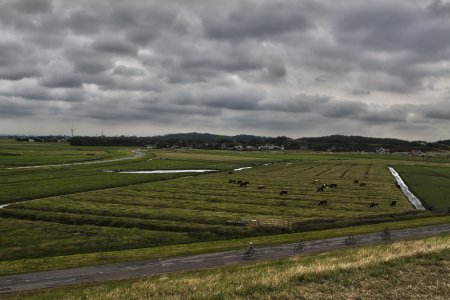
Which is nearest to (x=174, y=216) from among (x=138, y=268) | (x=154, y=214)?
(x=154, y=214)

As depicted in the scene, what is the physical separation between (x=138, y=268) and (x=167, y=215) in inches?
1141

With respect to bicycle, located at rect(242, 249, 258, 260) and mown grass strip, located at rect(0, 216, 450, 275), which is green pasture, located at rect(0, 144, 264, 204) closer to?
mown grass strip, located at rect(0, 216, 450, 275)

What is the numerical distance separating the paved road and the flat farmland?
11.0 m

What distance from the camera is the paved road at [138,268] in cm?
3422

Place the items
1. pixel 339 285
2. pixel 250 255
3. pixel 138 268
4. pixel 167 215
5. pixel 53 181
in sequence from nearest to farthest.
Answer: pixel 339 285
pixel 138 268
pixel 250 255
pixel 167 215
pixel 53 181

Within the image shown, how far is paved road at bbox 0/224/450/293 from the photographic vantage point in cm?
3422

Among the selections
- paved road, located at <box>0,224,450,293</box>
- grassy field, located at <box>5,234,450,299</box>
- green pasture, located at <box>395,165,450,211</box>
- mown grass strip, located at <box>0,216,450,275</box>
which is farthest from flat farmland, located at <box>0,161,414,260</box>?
grassy field, located at <box>5,234,450,299</box>

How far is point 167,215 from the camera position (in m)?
67.2

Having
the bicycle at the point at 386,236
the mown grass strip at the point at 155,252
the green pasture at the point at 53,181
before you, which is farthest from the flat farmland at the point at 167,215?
the bicycle at the point at 386,236

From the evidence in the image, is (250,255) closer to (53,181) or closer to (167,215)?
(167,215)

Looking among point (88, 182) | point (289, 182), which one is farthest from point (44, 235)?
point (289, 182)

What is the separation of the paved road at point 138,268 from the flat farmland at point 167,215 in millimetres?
10998

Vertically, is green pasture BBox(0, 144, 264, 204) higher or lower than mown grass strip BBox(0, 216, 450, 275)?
higher

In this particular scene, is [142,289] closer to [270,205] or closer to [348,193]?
[270,205]
